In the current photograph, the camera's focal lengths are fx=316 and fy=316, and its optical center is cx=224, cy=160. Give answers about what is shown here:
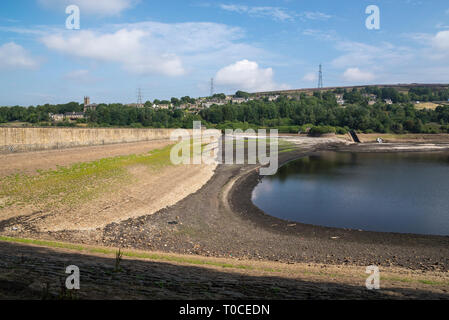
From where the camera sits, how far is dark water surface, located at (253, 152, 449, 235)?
20.8 meters

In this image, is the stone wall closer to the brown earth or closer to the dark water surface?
the brown earth

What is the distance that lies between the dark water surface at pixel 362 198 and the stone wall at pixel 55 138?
26201 millimetres

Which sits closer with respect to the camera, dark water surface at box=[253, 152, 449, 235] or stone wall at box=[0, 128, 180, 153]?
dark water surface at box=[253, 152, 449, 235]

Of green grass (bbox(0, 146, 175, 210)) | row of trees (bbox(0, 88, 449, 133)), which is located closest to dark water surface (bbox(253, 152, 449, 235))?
green grass (bbox(0, 146, 175, 210))

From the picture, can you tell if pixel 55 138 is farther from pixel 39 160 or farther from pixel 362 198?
pixel 362 198

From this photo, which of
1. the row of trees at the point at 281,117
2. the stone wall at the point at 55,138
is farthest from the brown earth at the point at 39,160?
the row of trees at the point at 281,117

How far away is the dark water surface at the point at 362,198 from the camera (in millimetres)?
20781

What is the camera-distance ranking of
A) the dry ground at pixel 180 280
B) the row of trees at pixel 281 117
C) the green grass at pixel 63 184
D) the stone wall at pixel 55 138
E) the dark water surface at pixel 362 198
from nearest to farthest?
the dry ground at pixel 180 280
the green grass at pixel 63 184
the dark water surface at pixel 362 198
the stone wall at pixel 55 138
the row of trees at pixel 281 117

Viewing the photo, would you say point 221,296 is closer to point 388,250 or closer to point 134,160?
point 388,250

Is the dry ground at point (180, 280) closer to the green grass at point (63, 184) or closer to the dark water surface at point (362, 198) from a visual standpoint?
the dark water surface at point (362, 198)

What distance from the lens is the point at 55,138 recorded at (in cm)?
4112

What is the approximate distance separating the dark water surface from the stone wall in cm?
2620

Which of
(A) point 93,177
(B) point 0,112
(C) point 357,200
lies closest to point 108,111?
(B) point 0,112

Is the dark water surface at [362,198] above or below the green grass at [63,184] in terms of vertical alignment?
below
